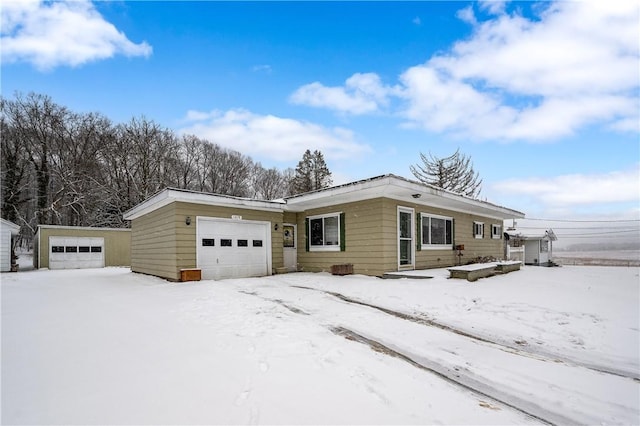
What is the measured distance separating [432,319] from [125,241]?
2100 centimetres

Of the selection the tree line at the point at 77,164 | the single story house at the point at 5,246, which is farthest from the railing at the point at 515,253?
the single story house at the point at 5,246

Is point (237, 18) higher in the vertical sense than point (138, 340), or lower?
higher

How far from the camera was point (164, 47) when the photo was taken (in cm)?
→ 1166

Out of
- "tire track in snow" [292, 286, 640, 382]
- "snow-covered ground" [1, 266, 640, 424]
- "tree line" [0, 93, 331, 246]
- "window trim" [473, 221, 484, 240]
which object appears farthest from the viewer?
"tree line" [0, 93, 331, 246]

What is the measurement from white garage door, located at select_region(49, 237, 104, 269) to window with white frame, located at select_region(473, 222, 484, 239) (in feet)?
69.1

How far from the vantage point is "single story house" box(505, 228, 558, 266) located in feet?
68.1

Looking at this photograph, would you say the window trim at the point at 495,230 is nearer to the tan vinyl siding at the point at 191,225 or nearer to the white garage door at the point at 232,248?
the white garage door at the point at 232,248

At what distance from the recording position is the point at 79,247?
64.3 ft

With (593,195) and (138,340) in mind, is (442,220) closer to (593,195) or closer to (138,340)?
(138,340)

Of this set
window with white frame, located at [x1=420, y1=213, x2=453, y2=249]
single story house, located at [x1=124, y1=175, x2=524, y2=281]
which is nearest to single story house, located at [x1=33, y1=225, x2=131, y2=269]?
single story house, located at [x1=124, y1=175, x2=524, y2=281]

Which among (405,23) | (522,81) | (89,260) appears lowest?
(89,260)

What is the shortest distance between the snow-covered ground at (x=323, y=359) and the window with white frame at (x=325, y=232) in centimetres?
451

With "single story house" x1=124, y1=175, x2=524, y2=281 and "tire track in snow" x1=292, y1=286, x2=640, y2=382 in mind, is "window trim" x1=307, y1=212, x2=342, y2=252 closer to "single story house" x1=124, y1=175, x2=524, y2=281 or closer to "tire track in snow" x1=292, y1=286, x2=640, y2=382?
"single story house" x1=124, y1=175, x2=524, y2=281

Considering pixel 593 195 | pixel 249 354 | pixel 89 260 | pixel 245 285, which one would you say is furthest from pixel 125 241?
pixel 593 195
